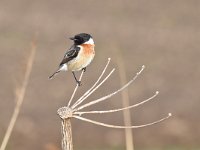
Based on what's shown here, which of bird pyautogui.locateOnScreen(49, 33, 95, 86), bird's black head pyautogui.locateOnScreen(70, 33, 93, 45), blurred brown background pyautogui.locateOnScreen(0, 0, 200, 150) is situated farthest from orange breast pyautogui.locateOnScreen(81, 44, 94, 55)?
blurred brown background pyautogui.locateOnScreen(0, 0, 200, 150)

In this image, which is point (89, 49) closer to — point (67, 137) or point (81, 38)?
point (81, 38)

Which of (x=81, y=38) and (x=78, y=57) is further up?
(x=78, y=57)

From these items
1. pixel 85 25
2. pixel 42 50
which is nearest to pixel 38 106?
pixel 42 50

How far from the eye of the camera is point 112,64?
22297mm

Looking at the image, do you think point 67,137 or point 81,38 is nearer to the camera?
point 67,137

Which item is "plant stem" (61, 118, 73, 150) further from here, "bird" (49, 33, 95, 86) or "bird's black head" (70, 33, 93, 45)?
"bird" (49, 33, 95, 86)

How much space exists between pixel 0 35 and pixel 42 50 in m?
1.49

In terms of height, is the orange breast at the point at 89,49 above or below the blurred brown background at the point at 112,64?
below

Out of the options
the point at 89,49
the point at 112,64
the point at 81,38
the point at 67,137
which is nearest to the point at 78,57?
the point at 89,49

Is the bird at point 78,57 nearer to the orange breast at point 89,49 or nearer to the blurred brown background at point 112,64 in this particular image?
the orange breast at point 89,49

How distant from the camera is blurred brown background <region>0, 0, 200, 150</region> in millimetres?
18953

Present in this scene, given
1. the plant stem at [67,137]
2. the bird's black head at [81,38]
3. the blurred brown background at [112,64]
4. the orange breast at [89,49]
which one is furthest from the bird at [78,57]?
the blurred brown background at [112,64]

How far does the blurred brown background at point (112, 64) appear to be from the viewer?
18953 millimetres

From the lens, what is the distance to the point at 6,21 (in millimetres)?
28438
